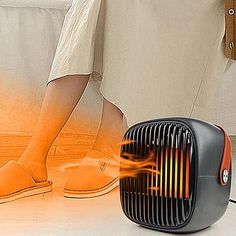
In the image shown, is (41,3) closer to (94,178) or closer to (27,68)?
(27,68)

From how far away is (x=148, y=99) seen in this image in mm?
1562

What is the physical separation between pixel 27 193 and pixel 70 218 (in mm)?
220

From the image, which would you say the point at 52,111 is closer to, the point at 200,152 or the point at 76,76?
the point at 76,76

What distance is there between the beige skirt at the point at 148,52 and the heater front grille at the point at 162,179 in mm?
369

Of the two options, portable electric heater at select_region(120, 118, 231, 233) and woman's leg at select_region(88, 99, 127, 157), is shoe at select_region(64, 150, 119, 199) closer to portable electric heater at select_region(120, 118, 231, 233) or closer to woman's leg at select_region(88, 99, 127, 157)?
woman's leg at select_region(88, 99, 127, 157)

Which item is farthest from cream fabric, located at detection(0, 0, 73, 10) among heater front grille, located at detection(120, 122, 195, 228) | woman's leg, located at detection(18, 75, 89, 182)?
heater front grille, located at detection(120, 122, 195, 228)

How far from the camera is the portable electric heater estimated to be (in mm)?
1046

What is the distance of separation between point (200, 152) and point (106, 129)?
0.50m

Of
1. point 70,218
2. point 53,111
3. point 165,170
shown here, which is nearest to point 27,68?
point 53,111

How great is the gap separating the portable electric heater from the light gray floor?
6 cm

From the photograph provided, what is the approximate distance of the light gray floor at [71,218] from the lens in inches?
44.6

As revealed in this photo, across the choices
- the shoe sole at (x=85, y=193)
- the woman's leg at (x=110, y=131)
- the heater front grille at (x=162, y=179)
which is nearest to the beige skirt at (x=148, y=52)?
the woman's leg at (x=110, y=131)

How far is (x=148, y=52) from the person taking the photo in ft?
5.02

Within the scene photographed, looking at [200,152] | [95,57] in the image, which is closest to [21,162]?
[95,57]
